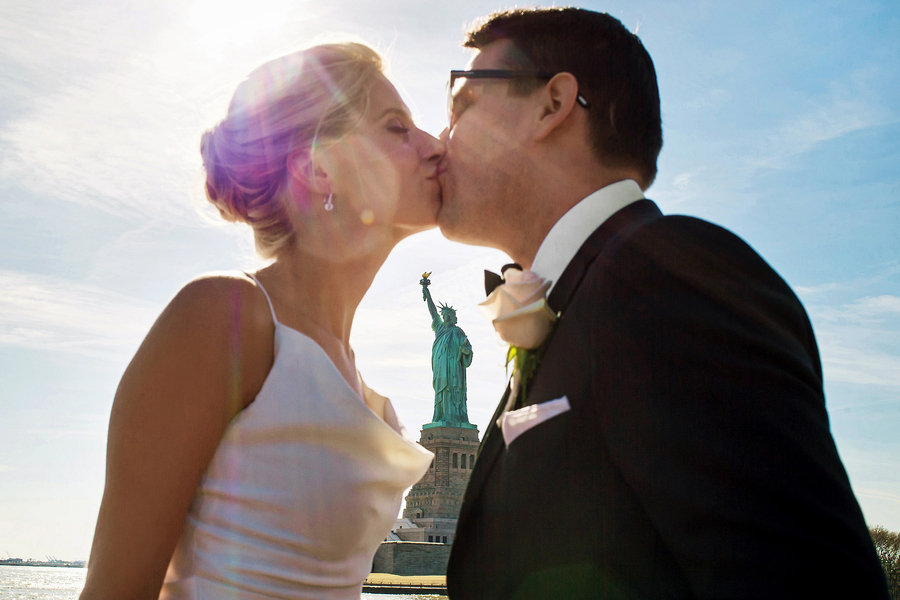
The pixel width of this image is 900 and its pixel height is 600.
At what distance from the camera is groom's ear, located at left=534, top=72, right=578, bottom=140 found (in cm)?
312

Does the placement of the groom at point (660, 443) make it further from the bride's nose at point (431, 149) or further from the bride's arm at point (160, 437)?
the bride's nose at point (431, 149)

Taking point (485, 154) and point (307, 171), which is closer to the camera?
point (485, 154)

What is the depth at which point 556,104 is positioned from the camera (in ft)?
10.4

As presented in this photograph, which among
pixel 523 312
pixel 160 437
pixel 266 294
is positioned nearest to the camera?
pixel 523 312

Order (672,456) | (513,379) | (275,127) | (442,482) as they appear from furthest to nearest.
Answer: (442,482) < (275,127) < (513,379) < (672,456)

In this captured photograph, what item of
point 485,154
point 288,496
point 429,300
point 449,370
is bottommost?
point 288,496

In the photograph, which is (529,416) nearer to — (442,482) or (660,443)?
(660,443)

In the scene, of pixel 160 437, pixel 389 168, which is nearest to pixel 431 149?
pixel 389 168

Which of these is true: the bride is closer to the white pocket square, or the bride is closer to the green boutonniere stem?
the green boutonniere stem

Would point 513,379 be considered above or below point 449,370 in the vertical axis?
below

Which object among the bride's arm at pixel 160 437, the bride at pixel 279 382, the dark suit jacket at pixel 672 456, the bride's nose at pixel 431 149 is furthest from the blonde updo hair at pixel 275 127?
the dark suit jacket at pixel 672 456

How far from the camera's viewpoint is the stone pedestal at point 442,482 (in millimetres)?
47344

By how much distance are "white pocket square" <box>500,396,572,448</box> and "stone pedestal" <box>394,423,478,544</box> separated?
4597 centimetres

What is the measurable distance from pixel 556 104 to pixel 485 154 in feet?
1.39
